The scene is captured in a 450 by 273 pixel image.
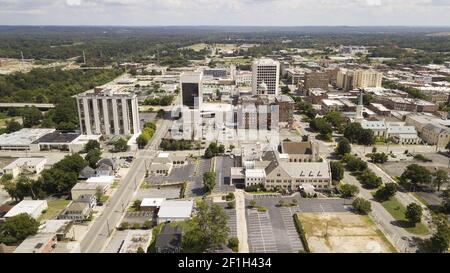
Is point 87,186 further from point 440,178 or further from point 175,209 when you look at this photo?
point 440,178

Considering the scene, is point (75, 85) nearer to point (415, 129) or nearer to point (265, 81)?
point (265, 81)

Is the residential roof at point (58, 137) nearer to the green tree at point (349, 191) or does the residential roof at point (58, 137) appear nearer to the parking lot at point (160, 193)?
the parking lot at point (160, 193)

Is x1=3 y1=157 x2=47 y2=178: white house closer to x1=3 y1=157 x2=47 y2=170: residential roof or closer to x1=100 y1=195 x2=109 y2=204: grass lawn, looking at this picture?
x1=3 y1=157 x2=47 y2=170: residential roof

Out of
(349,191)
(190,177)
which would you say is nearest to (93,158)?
(190,177)

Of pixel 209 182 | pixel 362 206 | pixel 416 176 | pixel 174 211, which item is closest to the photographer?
pixel 174 211

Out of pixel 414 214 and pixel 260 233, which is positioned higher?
pixel 414 214

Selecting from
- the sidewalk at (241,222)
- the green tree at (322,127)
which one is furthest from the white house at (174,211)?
the green tree at (322,127)
